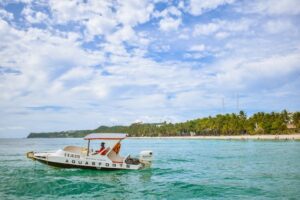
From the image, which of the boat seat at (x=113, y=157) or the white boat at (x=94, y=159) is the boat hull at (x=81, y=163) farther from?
the boat seat at (x=113, y=157)

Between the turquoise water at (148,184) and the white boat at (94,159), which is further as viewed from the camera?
the white boat at (94,159)

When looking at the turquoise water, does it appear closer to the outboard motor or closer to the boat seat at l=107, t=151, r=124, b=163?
the outboard motor

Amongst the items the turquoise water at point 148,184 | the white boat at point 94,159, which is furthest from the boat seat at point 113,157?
the turquoise water at point 148,184

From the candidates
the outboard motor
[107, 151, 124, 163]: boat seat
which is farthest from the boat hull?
the outboard motor

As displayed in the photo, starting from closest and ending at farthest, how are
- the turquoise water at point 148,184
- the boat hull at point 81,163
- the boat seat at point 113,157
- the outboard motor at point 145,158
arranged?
the turquoise water at point 148,184 → the boat hull at point 81,163 → the boat seat at point 113,157 → the outboard motor at point 145,158

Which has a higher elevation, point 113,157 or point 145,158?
point 113,157

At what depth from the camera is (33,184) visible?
2811 centimetres

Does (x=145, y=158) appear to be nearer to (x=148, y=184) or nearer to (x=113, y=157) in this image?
(x=113, y=157)

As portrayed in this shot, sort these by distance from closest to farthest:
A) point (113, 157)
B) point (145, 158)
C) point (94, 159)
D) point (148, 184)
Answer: point (148, 184) < point (94, 159) < point (113, 157) < point (145, 158)

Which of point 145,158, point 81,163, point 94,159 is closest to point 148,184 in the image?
point 145,158

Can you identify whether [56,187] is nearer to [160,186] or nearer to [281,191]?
[160,186]

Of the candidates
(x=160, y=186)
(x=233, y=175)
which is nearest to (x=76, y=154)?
(x=160, y=186)

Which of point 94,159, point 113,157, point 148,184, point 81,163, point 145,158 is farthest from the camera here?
point 145,158

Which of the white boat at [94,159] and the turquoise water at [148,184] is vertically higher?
the white boat at [94,159]
